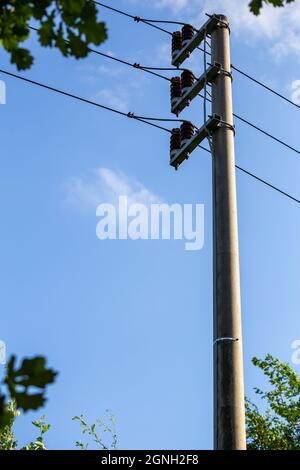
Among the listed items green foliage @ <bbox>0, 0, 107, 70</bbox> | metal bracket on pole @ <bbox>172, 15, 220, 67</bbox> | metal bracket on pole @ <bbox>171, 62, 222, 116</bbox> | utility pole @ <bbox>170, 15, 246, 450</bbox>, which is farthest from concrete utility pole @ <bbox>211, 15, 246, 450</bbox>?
green foliage @ <bbox>0, 0, 107, 70</bbox>

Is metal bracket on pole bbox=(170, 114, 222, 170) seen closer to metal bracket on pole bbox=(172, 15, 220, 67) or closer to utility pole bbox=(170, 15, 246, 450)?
utility pole bbox=(170, 15, 246, 450)

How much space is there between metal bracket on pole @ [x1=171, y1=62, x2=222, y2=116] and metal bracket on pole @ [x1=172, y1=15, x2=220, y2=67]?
605 mm

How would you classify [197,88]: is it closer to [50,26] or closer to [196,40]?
[196,40]

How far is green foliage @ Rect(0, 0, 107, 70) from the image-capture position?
Result: 8.10 feet

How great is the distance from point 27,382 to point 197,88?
7.28m

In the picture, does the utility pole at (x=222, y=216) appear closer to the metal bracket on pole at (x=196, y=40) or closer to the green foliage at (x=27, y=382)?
the metal bracket on pole at (x=196, y=40)

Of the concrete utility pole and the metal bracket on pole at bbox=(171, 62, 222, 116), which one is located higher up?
the metal bracket on pole at bbox=(171, 62, 222, 116)

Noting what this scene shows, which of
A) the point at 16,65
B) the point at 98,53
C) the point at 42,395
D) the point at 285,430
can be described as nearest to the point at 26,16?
the point at 16,65

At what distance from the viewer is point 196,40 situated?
899 cm

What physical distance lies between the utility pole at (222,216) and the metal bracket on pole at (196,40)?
0.04 feet

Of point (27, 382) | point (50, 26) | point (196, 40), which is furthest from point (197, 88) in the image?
point (27, 382)

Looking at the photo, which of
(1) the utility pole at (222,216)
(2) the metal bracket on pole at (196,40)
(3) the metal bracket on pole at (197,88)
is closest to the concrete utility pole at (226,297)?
(1) the utility pole at (222,216)
